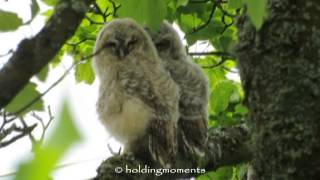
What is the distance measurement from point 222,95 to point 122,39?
0.63 metres

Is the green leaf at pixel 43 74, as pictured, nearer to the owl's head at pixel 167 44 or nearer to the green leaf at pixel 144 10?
the green leaf at pixel 144 10

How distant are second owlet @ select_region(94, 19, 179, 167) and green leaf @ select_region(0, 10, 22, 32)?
Result: 1.33 metres

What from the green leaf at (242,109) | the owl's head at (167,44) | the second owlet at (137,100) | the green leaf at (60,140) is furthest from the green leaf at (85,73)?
the green leaf at (60,140)

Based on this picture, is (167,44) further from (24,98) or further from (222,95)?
(24,98)

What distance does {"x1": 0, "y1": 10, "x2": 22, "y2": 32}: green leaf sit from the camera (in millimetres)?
907

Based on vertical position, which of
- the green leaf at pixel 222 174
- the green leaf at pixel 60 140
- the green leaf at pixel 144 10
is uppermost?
the green leaf at pixel 144 10

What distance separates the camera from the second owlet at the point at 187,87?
2568mm

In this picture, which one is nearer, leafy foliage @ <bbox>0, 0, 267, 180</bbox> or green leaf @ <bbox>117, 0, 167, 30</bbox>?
leafy foliage @ <bbox>0, 0, 267, 180</bbox>

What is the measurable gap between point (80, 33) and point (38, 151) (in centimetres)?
270

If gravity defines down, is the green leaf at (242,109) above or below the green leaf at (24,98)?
above

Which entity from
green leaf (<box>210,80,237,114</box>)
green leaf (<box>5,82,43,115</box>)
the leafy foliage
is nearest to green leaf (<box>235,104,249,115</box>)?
the leafy foliage

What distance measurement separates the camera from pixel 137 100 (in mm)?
2258

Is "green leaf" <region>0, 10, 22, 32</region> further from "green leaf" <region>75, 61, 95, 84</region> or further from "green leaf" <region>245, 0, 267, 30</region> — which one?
"green leaf" <region>75, 61, 95, 84</region>

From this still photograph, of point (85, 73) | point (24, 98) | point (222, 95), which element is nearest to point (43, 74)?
point (24, 98)
